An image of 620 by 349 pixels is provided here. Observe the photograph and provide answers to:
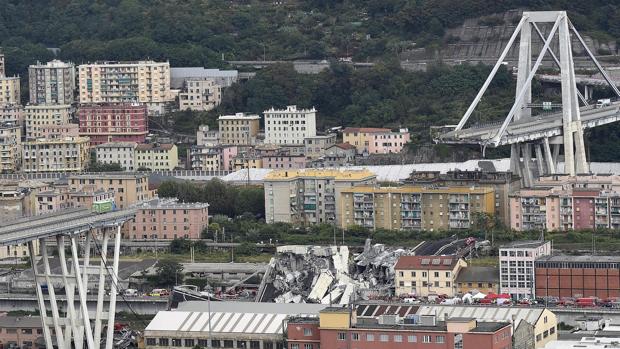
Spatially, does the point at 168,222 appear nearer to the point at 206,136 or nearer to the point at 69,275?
the point at 206,136

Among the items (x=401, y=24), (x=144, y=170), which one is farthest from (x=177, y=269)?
(x=401, y=24)

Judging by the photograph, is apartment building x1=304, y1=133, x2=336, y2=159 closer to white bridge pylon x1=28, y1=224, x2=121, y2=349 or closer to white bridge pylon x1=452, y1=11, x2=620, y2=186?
white bridge pylon x1=452, y1=11, x2=620, y2=186

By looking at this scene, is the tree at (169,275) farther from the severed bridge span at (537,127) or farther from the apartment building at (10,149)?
the apartment building at (10,149)

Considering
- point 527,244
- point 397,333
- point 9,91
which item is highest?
point 9,91

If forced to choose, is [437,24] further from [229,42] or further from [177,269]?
[177,269]

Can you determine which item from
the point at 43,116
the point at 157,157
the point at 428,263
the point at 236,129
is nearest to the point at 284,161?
the point at 157,157

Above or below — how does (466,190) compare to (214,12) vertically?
below
